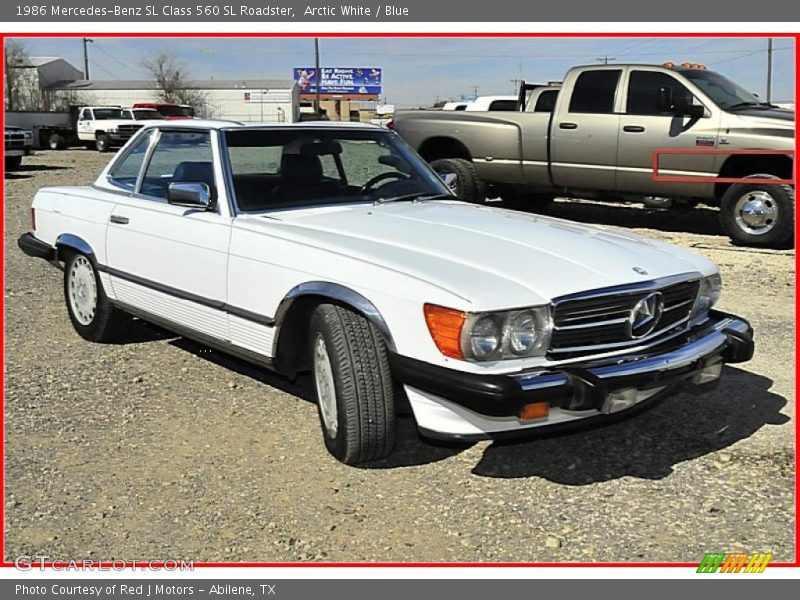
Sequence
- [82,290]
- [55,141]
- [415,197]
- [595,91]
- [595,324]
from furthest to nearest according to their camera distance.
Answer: [55,141]
[595,91]
[82,290]
[415,197]
[595,324]

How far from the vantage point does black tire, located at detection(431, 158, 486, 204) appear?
10719 millimetres

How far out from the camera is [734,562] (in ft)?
9.89

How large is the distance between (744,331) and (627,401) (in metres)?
1.02

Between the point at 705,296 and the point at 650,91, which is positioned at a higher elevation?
the point at 650,91

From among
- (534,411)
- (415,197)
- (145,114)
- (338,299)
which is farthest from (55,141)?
(534,411)

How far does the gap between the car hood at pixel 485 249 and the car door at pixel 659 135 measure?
5.51 metres

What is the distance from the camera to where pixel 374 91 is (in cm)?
8300

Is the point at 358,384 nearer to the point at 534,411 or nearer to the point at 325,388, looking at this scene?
the point at 325,388

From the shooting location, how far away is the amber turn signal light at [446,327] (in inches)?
124

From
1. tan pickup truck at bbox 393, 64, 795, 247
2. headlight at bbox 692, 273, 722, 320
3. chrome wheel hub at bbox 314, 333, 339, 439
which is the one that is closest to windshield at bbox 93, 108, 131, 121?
tan pickup truck at bbox 393, 64, 795, 247

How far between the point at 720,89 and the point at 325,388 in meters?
7.82

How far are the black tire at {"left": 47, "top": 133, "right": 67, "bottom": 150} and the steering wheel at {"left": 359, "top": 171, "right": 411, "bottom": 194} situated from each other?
33.2 meters

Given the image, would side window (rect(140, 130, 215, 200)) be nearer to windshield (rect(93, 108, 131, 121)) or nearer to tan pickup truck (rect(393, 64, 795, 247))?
tan pickup truck (rect(393, 64, 795, 247))

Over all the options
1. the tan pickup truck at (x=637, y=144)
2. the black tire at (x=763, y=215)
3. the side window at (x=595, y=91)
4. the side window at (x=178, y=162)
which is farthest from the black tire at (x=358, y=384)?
the side window at (x=595, y=91)
